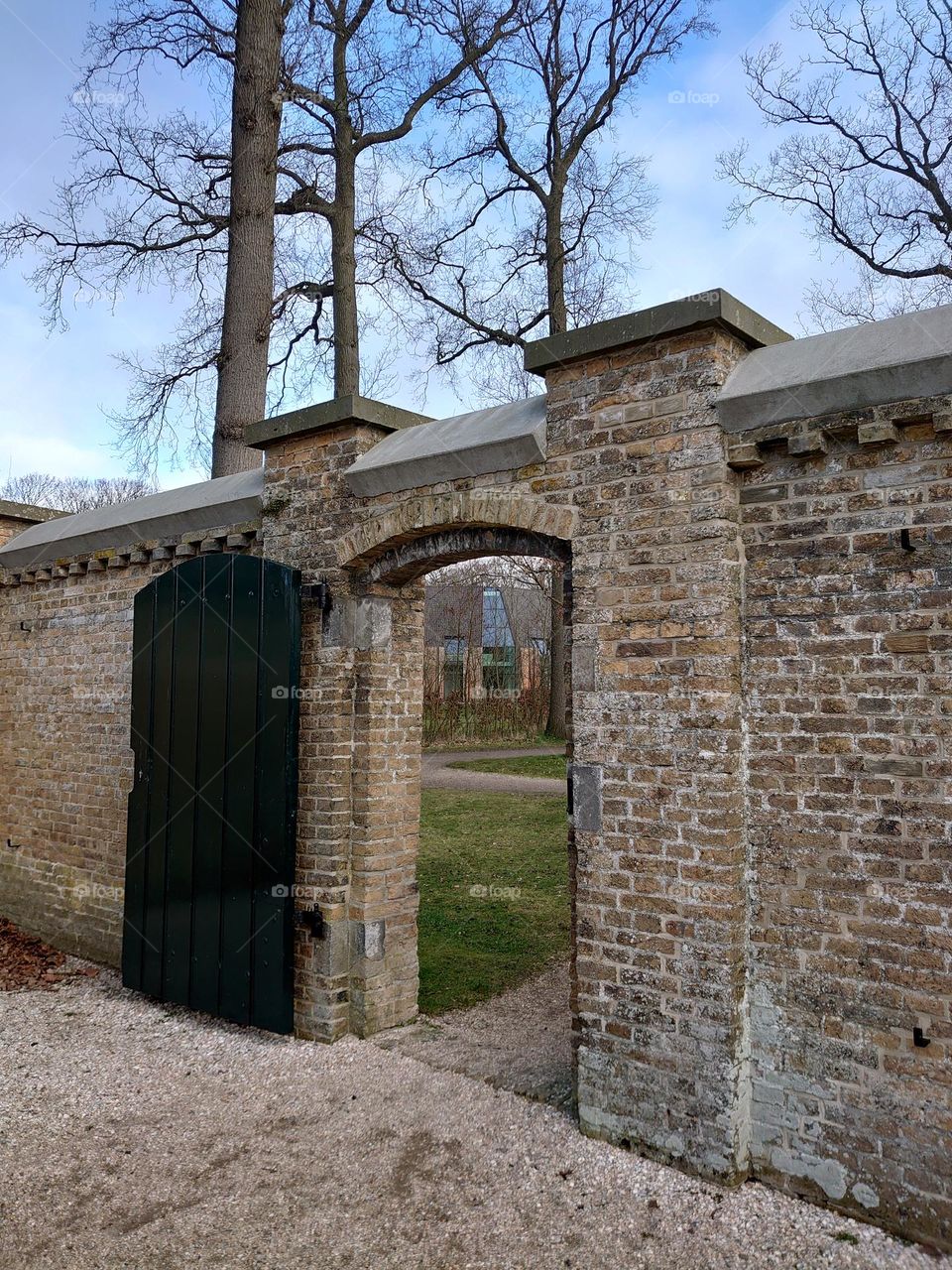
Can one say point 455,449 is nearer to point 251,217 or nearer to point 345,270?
point 251,217

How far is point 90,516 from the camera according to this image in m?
7.08

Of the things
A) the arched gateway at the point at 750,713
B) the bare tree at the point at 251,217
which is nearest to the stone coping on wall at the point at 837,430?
the arched gateway at the point at 750,713

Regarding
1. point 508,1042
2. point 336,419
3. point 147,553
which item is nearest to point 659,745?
point 508,1042

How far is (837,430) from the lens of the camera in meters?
3.37

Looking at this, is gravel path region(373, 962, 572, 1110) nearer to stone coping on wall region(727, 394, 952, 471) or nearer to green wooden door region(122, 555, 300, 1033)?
green wooden door region(122, 555, 300, 1033)

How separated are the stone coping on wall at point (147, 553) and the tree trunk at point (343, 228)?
522 centimetres

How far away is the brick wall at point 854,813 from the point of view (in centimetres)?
313

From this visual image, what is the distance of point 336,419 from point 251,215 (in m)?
5.99

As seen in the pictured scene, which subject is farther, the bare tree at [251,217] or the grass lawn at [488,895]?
the bare tree at [251,217]

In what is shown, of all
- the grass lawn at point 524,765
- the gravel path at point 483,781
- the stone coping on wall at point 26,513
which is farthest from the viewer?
the grass lawn at point 524,765

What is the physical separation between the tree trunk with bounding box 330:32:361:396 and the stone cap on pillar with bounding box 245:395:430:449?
6.33m

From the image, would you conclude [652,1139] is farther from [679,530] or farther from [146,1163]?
[679,530]

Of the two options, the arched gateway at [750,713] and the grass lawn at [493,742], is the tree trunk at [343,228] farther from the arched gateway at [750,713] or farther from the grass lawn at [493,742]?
the grass lawn at [493,742]

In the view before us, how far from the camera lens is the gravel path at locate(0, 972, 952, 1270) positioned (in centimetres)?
308
